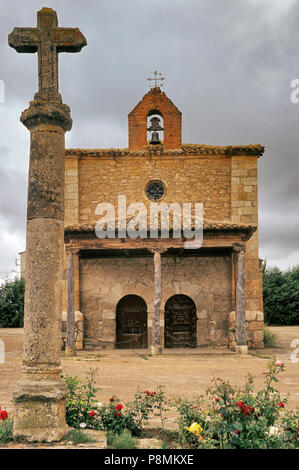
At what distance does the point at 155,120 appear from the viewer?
16219mm

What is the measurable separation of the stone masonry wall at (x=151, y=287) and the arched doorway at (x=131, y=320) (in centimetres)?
39

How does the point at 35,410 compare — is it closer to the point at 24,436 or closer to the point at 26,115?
the point at 24,436

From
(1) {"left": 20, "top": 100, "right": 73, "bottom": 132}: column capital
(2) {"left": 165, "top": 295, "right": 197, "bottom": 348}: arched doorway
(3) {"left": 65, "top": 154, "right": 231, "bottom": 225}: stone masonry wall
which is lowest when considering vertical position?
(2) {"left": 165, "top": 295, "right": 197, "bottom": 348}: arched doorway

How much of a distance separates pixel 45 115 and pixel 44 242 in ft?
3.94

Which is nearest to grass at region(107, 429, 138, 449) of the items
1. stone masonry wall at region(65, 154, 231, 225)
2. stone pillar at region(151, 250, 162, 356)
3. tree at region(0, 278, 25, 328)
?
stone pillar at region(151, 250, 162, 356)

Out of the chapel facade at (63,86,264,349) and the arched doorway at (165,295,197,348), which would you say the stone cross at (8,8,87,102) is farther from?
the arched doorway at (165,295,197,348)

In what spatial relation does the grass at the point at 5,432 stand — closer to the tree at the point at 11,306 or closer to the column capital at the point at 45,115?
the column capital at the point at 45,115

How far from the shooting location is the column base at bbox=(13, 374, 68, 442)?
159 inches

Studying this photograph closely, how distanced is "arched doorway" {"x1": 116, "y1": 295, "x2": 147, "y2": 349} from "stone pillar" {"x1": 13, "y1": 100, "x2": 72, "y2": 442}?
36.8 ft

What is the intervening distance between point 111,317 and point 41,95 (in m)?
11.3

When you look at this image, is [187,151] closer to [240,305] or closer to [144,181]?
[144,181]

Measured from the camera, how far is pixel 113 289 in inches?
600

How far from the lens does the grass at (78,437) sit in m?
3.99

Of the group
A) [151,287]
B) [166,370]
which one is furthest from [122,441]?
[151,287]
